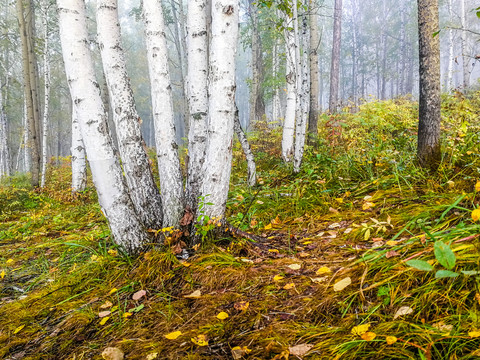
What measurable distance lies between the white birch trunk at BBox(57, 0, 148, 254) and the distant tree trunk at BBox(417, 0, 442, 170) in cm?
304

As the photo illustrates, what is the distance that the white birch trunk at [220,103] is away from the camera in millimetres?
1929

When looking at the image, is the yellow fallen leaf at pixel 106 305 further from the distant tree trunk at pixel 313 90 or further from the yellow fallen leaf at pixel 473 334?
the distant tree trunk at pixel 313 90

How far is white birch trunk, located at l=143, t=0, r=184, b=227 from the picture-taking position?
7.26 ft

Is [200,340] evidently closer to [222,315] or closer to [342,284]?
[222,315]

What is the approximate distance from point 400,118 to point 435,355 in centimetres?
621

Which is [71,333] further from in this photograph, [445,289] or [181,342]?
[445,289]

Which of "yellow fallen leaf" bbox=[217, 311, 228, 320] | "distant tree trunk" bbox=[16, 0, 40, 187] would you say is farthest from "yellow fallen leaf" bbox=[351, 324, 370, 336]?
"distant tree trunk" bbox=[16, 0, 40, 187]

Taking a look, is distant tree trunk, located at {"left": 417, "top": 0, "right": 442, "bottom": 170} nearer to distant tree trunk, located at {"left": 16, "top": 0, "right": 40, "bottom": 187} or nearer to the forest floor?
the forest floor

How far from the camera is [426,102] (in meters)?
2.91

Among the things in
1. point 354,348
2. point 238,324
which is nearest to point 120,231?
point 238,324

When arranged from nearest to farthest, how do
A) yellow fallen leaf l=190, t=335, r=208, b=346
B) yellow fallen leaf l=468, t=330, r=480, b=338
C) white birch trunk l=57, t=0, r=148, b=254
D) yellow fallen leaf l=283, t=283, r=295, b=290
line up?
1. yellow fallen leaf l=468, t=330, r=480, b=338
2. yellow fallen leaf l=190, t=335, r=208, b=346
3. yellow fallen leaf l=283, t=283, r=295, b=290
4. white birch trunk l=57, t=0, r=148, b=254

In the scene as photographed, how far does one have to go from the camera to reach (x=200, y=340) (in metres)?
1.25

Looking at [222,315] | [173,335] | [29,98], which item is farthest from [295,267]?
[29,98]

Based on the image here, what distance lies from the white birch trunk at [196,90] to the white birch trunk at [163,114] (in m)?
0.14
